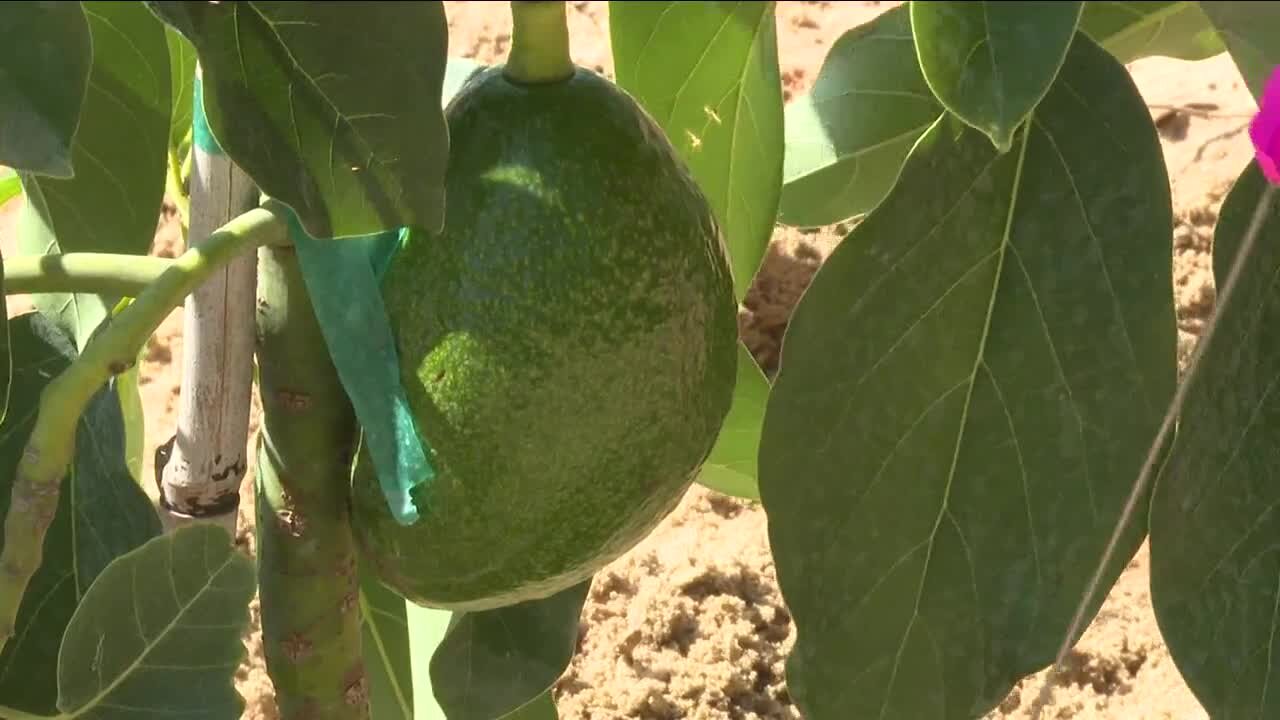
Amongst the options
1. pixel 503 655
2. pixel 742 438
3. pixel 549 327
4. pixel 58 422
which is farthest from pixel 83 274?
pixel 742 438

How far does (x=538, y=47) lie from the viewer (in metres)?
0.60

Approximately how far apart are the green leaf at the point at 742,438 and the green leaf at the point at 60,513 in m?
0.31

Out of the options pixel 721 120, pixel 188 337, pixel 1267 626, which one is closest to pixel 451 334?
pixel 721 120

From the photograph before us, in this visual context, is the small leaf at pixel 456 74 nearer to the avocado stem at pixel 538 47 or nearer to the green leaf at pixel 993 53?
the avocado stem at pixel 538 47

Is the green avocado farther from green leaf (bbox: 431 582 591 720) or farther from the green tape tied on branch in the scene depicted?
green leaf (bbox: 431 582 591 720)

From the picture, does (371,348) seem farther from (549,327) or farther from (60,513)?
(60,513)

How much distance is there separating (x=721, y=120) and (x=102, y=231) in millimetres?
331

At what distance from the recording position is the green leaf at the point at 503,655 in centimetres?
78

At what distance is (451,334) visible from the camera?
1.91ft

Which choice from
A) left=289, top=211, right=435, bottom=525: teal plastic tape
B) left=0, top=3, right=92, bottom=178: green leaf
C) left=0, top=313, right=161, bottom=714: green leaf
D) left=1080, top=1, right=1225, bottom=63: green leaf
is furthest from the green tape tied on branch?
left=1080, top=1, right=1225, bottom=63: green leaf

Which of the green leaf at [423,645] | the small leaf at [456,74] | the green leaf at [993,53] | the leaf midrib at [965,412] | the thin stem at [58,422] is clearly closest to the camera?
the green leaf at [993,53]

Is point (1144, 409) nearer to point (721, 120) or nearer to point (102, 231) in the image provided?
point (721, 120)

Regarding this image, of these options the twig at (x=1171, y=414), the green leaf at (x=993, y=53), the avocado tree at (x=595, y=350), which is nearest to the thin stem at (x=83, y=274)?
the avocado tree at (x=595, y=350)

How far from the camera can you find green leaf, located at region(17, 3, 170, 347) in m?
0.72
